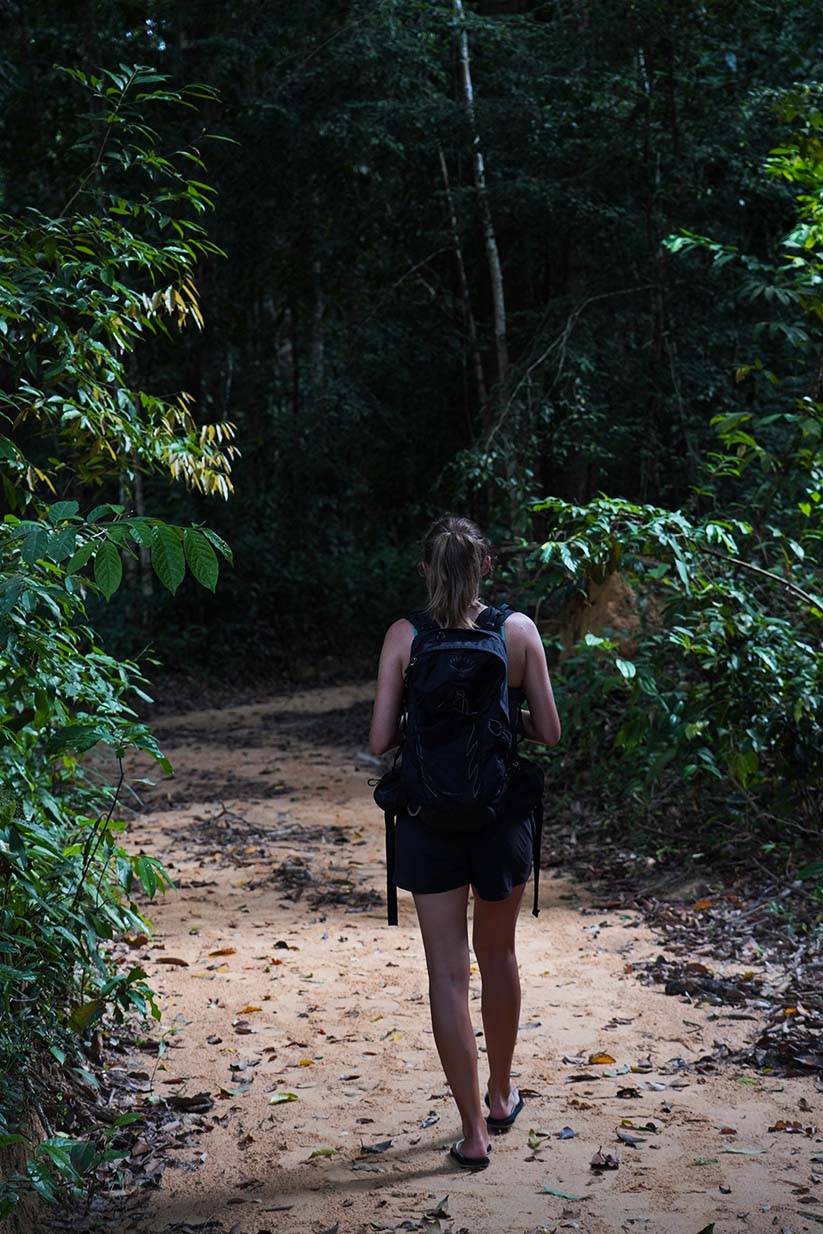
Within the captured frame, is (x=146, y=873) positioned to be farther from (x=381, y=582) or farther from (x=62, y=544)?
(x=381, y=582)

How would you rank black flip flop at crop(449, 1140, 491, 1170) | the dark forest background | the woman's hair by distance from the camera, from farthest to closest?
1. the dark forest background
2. black flip flop at crop(449, 1140, 491, 1170)
3. the woman's hair

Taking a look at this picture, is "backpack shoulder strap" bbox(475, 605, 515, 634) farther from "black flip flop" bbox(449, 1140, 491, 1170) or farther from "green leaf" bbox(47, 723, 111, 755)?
"black flip flop" bbox(449, 1140, 491, 1170)

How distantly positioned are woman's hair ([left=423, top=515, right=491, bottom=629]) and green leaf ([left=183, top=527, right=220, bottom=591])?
92 centimetres

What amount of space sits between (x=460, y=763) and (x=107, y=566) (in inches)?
46.2

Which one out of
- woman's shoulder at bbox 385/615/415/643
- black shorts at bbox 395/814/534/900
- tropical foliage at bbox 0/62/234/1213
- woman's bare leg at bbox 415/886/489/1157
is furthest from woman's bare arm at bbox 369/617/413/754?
A: tropical foliage at bbox 0/62/234/1213

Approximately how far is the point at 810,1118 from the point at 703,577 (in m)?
2.83

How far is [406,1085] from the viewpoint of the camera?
14.1 feet

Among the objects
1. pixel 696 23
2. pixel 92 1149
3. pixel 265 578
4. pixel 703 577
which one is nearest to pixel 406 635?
pixel 92 1149

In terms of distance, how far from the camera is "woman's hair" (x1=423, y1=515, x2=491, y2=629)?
11.3 ft

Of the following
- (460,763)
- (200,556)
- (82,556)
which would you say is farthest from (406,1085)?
(82,556)

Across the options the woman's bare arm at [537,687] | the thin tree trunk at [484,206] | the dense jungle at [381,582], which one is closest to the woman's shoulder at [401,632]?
the woman's bare arm at [537,687]

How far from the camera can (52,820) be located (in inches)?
175

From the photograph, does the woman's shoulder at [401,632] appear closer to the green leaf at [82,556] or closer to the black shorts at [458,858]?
the black shorts at [458,858]

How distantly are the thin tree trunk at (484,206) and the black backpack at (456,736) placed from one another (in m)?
8.97
